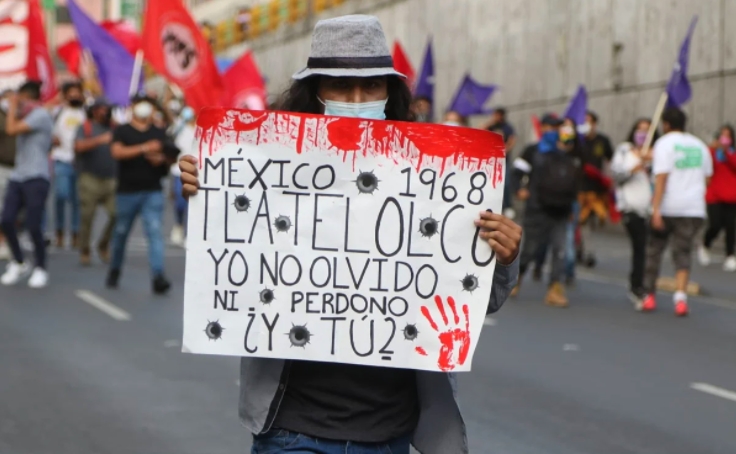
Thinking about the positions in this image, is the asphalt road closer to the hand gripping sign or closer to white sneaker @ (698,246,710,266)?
the hand gripping sign

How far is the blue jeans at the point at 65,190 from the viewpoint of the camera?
62.9 ft

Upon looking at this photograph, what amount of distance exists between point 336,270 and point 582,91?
53.8ft

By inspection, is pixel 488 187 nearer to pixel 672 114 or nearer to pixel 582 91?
pixel 672 114

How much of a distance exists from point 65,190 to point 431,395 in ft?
53.0

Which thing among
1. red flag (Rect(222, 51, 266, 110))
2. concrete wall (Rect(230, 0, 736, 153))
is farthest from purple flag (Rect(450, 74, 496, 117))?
red flag (Rect(222, 51, 266, 110))

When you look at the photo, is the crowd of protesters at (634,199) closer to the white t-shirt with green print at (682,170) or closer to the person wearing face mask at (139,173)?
the white t-shirt with green print at (682,170)

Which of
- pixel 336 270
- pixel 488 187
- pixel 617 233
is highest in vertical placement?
pixel 488 187

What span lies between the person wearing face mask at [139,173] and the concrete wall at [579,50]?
424 inches

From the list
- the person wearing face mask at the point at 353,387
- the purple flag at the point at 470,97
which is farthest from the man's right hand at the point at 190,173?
the purple flag at the point at 470,97

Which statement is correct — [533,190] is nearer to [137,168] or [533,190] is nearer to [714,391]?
[137,168]

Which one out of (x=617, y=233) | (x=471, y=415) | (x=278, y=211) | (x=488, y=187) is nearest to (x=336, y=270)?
(x=278, y=211)

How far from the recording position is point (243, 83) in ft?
88.0

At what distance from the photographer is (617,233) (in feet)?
82.9

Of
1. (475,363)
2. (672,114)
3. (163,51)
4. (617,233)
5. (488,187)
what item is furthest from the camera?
(617,233)
